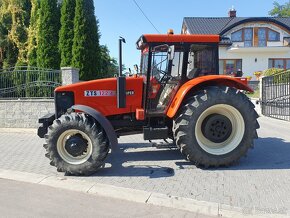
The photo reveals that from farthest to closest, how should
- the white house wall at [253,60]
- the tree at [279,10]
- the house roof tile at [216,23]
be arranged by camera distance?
the tree at [279,10] < the white house wall at [253,60] < the house roof tile at [216,23]

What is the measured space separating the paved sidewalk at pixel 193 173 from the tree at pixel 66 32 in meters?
7.77

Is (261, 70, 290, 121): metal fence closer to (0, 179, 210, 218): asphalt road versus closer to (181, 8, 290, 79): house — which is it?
(0, 179, 210, 218): asphalt road

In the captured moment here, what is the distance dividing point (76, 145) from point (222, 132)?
271 cm

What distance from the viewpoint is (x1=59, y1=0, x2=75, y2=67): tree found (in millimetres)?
15320

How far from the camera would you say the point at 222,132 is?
20.7 ft

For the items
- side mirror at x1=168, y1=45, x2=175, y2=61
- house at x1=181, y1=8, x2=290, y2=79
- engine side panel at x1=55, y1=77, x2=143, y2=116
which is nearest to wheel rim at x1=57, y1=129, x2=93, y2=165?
engine side panel at x1=55, y1=77, x2=143, y2=116

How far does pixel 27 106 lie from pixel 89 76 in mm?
4706

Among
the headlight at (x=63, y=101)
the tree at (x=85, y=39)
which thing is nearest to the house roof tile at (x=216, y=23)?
the tree at (x=85, y=39)

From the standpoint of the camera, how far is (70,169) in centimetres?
575

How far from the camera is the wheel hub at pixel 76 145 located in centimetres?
580

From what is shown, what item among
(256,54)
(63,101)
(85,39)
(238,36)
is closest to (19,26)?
(85,39)

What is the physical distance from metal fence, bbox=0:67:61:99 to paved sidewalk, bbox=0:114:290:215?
346cm

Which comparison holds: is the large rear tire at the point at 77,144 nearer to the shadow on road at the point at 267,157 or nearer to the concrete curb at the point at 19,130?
the shadow on road at the point at 267,157

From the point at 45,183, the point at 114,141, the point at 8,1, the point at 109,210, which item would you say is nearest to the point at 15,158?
the point at 45,183
